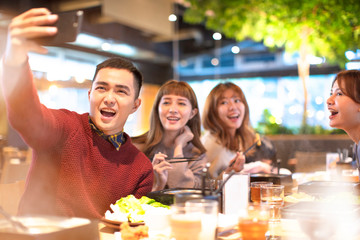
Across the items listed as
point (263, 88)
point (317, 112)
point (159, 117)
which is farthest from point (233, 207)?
point (263, 88)

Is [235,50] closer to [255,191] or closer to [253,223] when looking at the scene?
[255,191]

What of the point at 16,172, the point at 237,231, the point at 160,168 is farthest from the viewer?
the point at 16,172

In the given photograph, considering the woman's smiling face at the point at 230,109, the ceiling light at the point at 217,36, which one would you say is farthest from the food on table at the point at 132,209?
the ceiling light at the point at 217,36

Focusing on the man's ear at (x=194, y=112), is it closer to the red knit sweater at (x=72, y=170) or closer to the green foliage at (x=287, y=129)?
the red knit sweater at (x=72, y=170)

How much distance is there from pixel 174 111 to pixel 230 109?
1.84 ft

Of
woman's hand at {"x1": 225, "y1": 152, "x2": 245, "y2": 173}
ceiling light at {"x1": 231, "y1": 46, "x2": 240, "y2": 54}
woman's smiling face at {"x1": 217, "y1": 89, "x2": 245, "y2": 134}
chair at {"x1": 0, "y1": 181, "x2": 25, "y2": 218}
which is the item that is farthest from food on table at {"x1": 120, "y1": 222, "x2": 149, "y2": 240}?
ceiling light at {"x1": 231, "y1": 46, "x2": 240, "y2": 54}

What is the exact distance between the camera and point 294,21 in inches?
199

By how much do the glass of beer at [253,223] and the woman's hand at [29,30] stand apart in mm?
652

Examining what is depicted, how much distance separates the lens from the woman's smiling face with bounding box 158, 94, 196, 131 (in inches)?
95.7

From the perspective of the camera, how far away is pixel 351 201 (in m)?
1.44

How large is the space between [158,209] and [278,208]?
0.44 m

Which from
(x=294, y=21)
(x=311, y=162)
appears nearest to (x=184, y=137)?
(x=311, y=162)

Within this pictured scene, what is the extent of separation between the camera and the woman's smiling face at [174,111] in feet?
7.97

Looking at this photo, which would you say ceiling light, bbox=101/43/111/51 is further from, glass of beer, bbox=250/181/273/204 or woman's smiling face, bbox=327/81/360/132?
glass of beer, bbox=250/181/273/204
